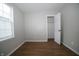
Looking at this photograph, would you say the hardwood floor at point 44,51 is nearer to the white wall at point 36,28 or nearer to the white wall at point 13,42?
the white wall at point 13,42

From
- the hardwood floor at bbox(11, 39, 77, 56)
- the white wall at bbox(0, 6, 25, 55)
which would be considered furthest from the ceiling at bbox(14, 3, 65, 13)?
the hardwood floor at bbox(11, 39, 77, 56)

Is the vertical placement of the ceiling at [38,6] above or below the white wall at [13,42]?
above

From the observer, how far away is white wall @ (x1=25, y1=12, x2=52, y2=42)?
4352mm

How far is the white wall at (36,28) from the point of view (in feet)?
14.3

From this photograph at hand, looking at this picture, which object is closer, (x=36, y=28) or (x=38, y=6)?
(x=38, y=6)

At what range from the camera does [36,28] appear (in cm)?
453

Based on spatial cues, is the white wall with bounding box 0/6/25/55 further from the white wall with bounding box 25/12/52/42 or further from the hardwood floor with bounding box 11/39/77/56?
the white wall with bounding box 25/12/52/42

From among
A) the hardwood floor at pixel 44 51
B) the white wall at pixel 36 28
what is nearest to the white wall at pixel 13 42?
the hardwood floor at pixel 44 51

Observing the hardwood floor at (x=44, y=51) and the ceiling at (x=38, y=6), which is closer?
the ceiling at (x=38, y=6)

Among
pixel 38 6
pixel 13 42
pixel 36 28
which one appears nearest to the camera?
pixel 38 6

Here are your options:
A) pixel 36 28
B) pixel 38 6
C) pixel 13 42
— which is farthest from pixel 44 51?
pixel 36 28

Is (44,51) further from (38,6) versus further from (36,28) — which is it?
(36,28)

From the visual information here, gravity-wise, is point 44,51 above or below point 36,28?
below

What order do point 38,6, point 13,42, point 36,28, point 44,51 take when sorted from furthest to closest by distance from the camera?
point 36,28 < point 44,51 < point 13,42 < point 38,6
